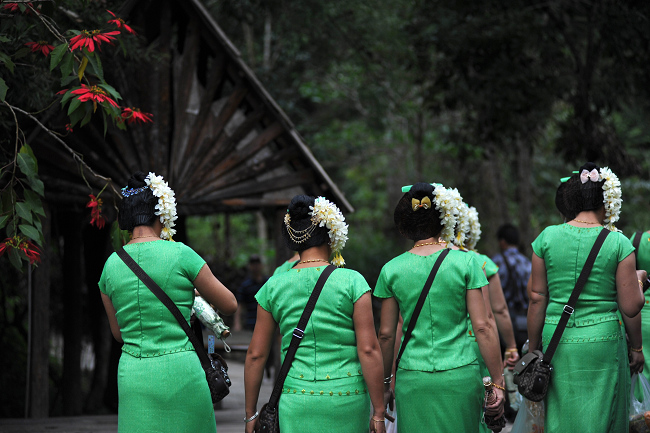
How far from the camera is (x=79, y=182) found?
25.0 feet

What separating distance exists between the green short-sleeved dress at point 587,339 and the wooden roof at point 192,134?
441 cm

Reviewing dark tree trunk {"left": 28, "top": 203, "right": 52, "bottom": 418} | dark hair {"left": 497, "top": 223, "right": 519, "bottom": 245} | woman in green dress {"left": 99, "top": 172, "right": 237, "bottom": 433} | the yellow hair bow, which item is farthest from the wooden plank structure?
the yellow hair bow

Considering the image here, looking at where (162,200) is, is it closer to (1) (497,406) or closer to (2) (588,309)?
(1) (497,406)

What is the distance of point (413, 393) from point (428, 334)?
12.8 inches

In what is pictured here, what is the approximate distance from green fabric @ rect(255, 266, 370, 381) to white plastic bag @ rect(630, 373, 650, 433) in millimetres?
2378

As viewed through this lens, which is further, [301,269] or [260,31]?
[260,31]

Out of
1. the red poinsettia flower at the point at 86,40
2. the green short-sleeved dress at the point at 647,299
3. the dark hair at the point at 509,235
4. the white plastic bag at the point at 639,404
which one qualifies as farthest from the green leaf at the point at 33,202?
the dark hair at the point at 509,235

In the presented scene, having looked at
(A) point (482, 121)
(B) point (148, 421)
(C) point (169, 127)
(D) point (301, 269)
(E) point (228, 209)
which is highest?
(A) point (482, 121)

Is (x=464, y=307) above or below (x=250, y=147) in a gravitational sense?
below

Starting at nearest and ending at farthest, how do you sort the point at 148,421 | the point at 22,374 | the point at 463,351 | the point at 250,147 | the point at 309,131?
1. the point at 148,421
2. the point at 463,351
3. the point at 250,147
4. the point at 22,374
5. the point at 309,131

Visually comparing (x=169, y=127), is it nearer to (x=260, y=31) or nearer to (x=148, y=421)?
(x=148, y=421)

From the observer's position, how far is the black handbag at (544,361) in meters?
4.23

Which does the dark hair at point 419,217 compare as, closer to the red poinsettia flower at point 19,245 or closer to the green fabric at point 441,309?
the green fabric at point 441,309

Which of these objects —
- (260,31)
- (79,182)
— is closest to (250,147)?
(79,182)
